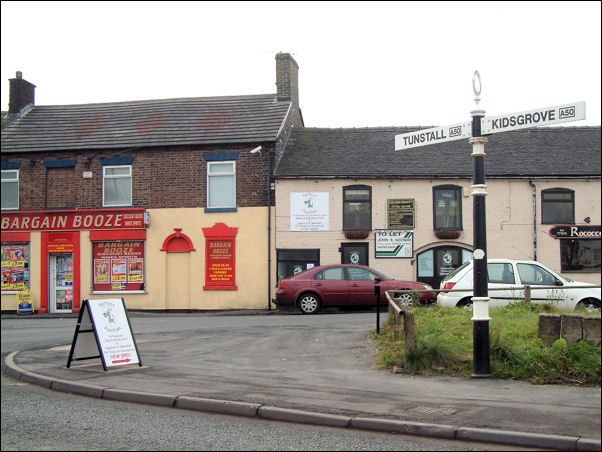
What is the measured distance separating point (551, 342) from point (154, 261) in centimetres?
1802

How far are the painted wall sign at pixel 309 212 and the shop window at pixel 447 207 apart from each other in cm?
397

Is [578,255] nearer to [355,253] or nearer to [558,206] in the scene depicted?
[558,206]

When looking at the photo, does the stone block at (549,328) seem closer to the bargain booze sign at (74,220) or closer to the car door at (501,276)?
the car door at (501,276)

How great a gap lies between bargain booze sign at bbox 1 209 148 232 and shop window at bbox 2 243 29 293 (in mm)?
859

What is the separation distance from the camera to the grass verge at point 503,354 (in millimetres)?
8547

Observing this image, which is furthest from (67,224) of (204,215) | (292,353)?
(292,353)

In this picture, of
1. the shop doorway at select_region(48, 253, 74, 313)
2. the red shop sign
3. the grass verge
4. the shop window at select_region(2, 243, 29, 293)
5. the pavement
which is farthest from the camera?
the shop window at select_region(2, 243, 29, 293)

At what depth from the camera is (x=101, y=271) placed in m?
25.4

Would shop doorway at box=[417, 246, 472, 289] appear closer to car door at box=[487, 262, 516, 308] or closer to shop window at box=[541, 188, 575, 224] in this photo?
shop window at box=[541, 188, 575, 224]

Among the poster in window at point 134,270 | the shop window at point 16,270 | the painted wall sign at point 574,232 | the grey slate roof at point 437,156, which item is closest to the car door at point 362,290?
the grey slate roof at point 437,156

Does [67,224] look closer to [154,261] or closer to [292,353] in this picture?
[154,261]

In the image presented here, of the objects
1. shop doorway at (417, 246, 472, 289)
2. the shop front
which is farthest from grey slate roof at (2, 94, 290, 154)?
shop doorway at (417, 246, 472, 289)

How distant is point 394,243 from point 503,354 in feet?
49.2

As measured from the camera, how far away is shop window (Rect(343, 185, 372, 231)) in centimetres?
2428
